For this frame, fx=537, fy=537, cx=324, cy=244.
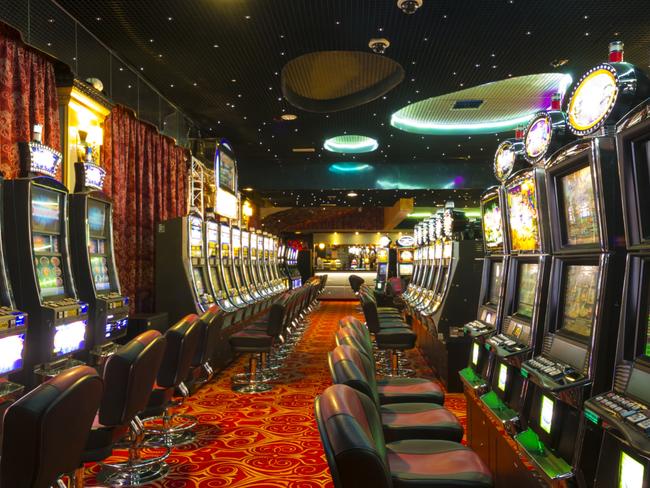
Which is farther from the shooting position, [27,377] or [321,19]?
[321,19]

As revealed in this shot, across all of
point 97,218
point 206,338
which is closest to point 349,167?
point 97,218

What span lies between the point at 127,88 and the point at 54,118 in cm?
143

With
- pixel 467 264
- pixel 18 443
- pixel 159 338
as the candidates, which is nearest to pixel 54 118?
pixel 159 338

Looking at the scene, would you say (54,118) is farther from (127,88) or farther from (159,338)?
(159,338)

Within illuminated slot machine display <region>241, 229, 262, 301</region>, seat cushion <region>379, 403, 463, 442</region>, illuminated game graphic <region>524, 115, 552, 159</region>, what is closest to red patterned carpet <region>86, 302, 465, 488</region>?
seat cushion <region>379, 403, 463, 442</region>

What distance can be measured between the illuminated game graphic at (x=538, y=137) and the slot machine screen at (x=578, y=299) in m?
0.56

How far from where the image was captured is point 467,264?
5.21 m

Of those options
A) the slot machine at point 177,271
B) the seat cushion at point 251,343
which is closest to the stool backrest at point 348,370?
the seat cushion at point 251,343

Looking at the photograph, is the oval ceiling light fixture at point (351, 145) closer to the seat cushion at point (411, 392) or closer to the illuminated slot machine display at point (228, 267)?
the illuminated slot machine display at point (228, 267)

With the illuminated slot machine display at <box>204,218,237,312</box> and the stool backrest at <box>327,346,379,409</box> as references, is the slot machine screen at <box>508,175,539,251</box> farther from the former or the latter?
the illuminated slot machine display at <box>204,218,237,312</box>

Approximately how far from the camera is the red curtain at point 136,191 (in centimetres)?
548

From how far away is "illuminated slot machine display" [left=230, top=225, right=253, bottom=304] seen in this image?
761 centimetres

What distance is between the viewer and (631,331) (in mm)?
1433

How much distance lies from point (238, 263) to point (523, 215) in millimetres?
6040
